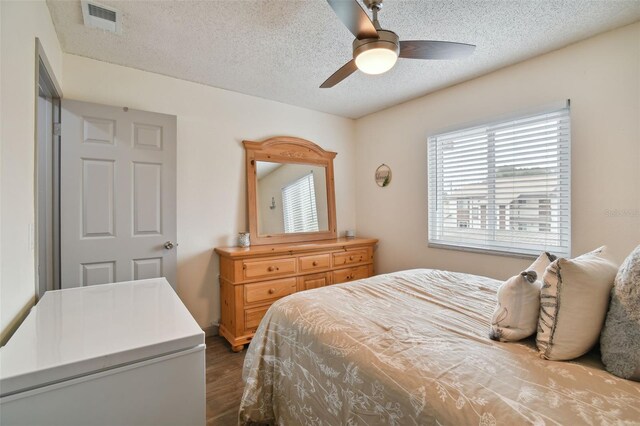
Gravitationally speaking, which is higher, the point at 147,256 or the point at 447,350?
the point at 147,256

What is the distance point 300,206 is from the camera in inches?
137

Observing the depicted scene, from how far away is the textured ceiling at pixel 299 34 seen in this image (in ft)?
5.81

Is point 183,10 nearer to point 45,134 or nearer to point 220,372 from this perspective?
point 45,134

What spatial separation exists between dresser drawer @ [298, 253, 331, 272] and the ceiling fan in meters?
1.89

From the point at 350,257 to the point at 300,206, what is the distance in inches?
33.8

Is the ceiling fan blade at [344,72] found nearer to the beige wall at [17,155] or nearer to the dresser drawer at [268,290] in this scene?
the beige wall at [17,155]

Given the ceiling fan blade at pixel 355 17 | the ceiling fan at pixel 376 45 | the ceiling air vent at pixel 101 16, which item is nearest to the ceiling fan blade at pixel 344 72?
the ceiling fan at pixel 376 45

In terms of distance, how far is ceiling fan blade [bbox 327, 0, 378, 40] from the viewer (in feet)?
4.15

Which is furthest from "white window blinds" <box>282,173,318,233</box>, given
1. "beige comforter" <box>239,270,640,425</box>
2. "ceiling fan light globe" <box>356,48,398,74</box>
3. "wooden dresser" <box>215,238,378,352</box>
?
"ceiling fan light globe" <box>356,48,398,74</box>

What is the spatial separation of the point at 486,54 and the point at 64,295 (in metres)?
3.25

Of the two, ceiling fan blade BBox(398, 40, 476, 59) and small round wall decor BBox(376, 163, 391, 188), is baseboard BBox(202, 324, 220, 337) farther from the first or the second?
ceiling fan blade BBox(398, 40, 476, 59)

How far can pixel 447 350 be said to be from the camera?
1.10 meters

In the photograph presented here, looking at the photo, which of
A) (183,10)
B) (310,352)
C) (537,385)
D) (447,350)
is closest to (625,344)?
(537,385)

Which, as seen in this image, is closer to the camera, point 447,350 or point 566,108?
point 447,350
